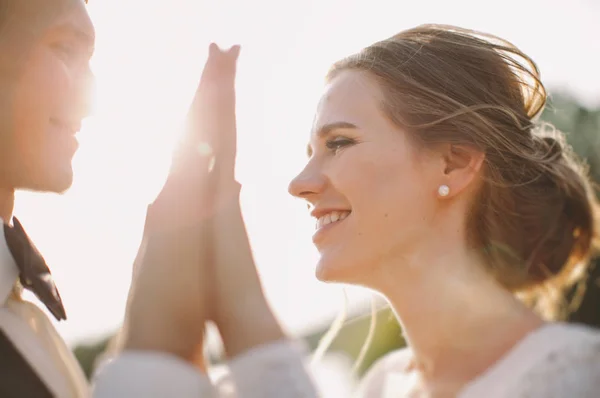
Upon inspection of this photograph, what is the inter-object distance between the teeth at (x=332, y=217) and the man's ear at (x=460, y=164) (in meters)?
0.61

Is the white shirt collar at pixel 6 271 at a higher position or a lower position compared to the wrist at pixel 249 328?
higher

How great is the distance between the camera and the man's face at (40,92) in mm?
2916

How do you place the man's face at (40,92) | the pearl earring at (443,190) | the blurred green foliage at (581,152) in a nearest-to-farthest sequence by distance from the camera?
the man's face at (40,92) < the pearl earring at (443,190) < the blurred green foliage at (581,152)

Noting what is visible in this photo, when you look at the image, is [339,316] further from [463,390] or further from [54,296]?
[54,296]

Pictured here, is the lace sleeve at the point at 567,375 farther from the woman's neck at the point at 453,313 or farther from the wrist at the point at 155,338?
the wrist at the point at 155,338

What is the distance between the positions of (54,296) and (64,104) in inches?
30.2

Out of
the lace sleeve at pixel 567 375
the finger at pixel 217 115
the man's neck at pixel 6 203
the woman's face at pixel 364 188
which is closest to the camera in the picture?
the finger at pixel 217 115

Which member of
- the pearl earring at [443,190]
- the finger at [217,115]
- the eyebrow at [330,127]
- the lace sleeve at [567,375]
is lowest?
the lace sleeve at [567,375]

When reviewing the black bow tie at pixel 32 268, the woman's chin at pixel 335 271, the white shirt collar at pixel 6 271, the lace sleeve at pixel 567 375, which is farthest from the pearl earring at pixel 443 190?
the white shirt collar at pixel 6 271

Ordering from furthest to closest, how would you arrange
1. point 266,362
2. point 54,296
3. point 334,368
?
point 334,368 < point 54,296 < point 266,362

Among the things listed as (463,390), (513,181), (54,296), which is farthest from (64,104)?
(513,181)

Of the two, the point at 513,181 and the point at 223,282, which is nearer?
the point at 223,282

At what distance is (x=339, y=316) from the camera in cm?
489

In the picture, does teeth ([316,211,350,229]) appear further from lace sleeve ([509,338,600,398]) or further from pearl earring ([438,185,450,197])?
lace sleeve ([509,338,600,398])
